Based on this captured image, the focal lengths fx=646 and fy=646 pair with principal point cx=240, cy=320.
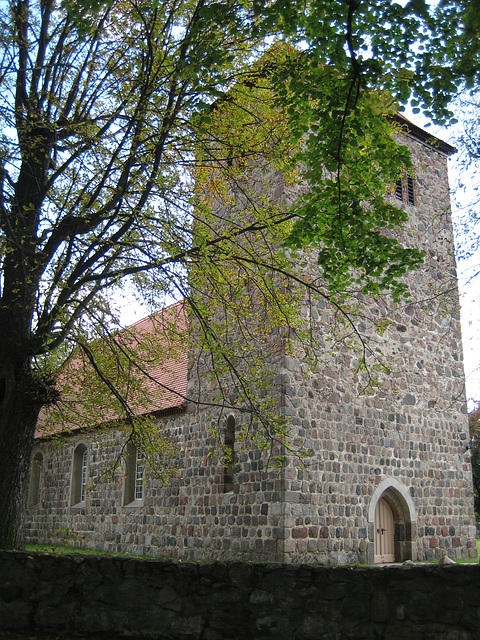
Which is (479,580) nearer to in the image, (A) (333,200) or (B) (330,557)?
(A) (333,200)

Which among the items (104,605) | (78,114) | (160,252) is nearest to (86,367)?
(160,252)

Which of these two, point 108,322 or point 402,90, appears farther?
point 108,322

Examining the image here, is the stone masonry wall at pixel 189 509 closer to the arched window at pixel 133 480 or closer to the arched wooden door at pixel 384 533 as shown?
the arched window at pixel 133 480

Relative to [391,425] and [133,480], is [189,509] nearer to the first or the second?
[133,480]

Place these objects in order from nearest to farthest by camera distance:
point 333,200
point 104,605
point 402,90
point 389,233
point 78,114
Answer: point 104,605, point 402,90, point 333,200, point 78,114, point 389,233

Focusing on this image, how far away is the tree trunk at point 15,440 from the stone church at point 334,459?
182 cm

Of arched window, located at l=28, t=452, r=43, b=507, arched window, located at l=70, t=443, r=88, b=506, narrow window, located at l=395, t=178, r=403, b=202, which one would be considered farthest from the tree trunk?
arched window, located at l=28, t=452, r=43, b=507

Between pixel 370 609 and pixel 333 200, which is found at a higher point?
pixel 333 200

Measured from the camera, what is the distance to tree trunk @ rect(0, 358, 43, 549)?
8.44m

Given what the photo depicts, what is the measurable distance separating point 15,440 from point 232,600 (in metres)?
4.06

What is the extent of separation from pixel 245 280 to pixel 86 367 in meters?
3.37

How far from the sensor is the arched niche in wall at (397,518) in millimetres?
13922

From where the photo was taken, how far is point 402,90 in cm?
705

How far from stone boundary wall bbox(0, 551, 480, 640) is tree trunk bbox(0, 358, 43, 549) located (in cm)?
173
